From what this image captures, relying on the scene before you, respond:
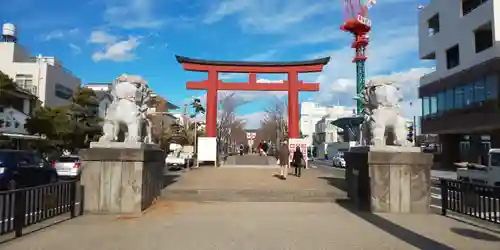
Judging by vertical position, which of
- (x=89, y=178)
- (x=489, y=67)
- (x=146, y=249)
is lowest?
(x=146, y=249)

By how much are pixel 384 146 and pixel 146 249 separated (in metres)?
6.90

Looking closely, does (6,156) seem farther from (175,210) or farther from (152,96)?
(175,210)

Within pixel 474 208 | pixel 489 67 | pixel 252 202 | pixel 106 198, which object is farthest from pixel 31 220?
pixel 489 67

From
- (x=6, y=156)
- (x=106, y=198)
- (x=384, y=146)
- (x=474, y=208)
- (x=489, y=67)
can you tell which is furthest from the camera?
(x=489, y=67)

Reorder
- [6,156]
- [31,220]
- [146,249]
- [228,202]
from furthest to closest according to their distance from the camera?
[6,156] < [228,202] < [31,220] < [146,249]

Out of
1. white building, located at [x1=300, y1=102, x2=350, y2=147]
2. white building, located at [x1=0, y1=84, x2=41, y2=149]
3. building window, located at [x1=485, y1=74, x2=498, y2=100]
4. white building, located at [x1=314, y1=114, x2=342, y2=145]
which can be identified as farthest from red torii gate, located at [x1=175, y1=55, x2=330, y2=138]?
white building, located at [x1=300, y1=102, x2=350, y2=147]

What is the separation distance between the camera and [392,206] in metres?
10.2

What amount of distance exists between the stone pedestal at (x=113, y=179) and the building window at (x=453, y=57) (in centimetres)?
3213

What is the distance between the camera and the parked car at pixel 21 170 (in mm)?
13398

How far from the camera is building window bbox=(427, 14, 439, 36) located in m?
38.7

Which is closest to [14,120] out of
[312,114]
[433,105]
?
[433,105]

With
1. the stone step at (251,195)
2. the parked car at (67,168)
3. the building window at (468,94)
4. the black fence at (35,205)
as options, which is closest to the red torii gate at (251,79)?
the parked car at (67,168)

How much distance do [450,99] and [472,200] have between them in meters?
29.3

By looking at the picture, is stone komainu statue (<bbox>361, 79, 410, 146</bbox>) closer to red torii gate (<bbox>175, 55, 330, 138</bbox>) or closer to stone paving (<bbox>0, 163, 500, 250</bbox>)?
stone paving (<bbox>0, 163, 500, 250</bbox>)
